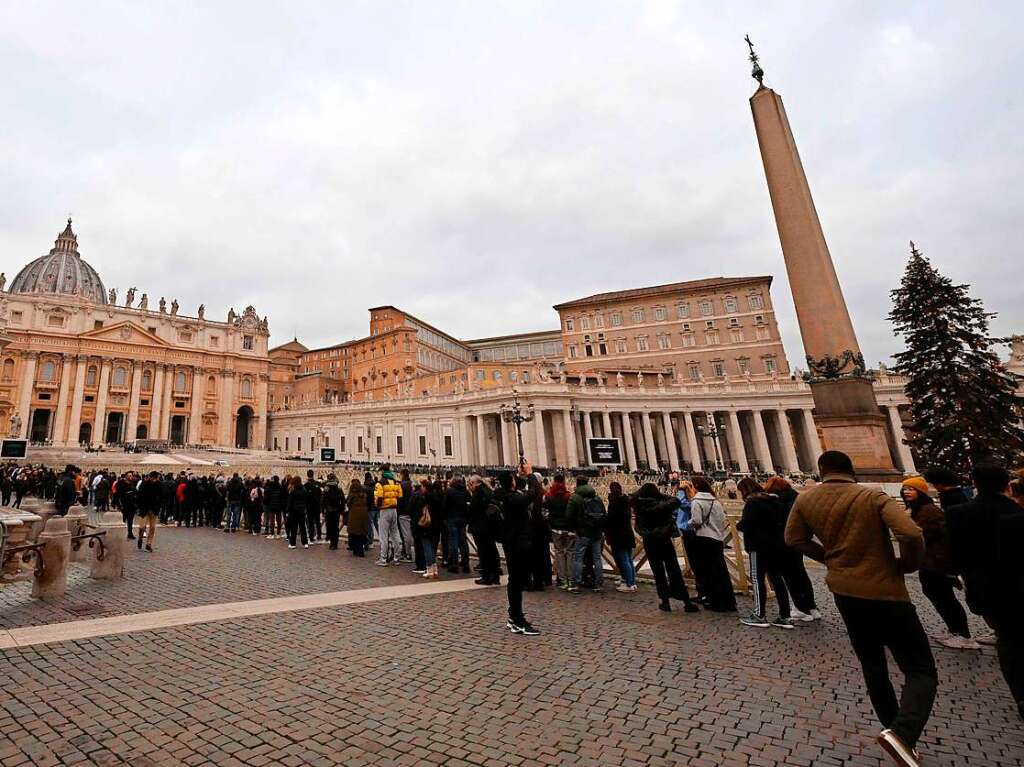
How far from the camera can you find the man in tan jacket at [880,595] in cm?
310

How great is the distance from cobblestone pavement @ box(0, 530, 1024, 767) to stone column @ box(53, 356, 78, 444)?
230ft

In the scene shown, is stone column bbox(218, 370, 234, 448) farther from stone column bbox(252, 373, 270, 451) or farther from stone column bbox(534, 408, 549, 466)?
stone column bbox(534, 408, 549, 466)

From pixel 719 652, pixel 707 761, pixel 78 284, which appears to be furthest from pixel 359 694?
pixel 78 284

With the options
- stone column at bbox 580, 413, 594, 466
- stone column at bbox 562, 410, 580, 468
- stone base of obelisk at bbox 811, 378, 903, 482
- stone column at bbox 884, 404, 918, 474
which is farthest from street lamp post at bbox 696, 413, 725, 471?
stone base of obelisk at bbox 811, 378, 903, 482

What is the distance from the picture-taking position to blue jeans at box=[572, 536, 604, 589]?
334 inches

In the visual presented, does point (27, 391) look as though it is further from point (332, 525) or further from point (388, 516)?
point (388, 516)

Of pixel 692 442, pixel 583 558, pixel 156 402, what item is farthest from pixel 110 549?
pixel 156 402

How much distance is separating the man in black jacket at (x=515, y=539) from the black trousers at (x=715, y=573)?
2731 mm

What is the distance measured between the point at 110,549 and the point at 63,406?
69.2 meters

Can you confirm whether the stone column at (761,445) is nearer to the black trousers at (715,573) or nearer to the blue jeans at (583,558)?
the blue jeans at (583,558)

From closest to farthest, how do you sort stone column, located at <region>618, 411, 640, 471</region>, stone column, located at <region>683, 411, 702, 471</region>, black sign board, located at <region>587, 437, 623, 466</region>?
black sign board, located at <region>587, 437, 623, 466</region> → stone column, located at <region>618, 411, 640, 471</region> → stone column, located at <region>683, 411, 702, 471</region>

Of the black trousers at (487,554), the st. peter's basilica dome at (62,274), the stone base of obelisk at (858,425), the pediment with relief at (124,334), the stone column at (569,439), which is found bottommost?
the black trousers at (487,554)

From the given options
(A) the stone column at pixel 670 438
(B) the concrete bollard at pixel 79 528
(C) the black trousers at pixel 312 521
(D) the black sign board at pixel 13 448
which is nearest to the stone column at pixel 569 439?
(A) the stone column at pixel 670 438

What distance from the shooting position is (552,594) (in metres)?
8.27
